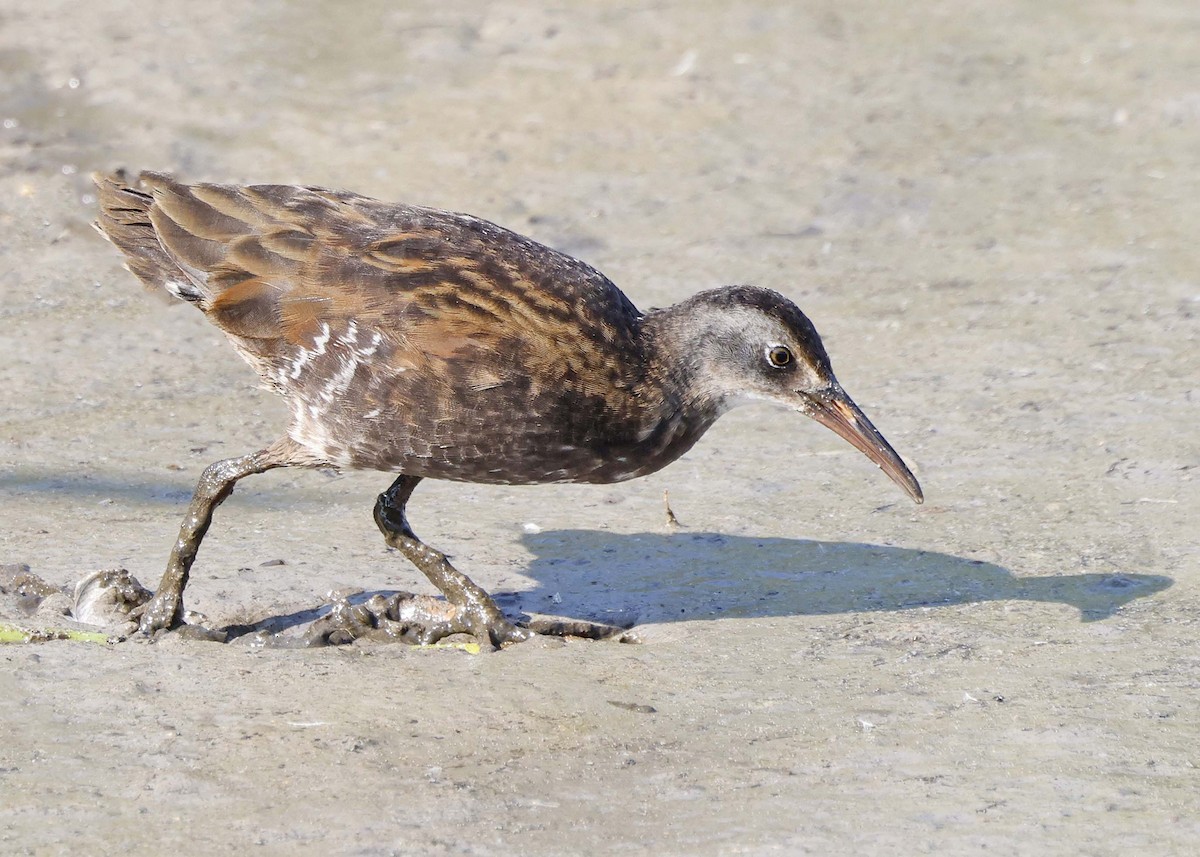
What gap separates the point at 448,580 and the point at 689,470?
1813mm

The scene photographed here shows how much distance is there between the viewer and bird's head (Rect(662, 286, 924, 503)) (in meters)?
5.71

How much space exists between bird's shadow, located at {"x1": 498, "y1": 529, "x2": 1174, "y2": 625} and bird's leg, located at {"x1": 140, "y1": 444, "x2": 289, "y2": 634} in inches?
42.6

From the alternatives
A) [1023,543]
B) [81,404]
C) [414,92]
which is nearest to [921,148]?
[414,92]

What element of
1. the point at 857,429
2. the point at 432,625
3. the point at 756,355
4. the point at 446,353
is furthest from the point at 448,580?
the point at 857,429

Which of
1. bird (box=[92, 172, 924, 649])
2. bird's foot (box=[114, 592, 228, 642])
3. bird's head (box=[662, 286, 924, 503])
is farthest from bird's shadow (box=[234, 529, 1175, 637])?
bird's head (box=[662, 286, 924, 503])

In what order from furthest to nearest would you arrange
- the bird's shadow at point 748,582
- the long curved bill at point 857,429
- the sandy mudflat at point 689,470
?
the bird's shadow at point 748,582, the long curved bill at point 857,429, the sandy mudflat at point 689,470

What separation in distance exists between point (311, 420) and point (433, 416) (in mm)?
509

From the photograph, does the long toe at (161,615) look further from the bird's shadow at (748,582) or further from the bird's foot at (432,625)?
the bird's foot at (432,625)

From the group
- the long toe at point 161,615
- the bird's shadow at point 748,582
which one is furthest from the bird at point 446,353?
the bird's shadow at point 748,582

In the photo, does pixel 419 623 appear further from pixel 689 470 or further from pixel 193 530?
pixel 689 470

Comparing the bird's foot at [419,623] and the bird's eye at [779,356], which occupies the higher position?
the bird's eye at [779,356]

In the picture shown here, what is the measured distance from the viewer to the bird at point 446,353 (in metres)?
5.37

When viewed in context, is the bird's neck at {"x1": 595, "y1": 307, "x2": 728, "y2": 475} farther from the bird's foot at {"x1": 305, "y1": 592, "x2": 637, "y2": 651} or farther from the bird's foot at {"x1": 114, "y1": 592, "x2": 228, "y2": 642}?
the bird's foot at {"x1": 114, "y1": 592, "x2": 228, "y2": 642}

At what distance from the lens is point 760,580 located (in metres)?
6.24
